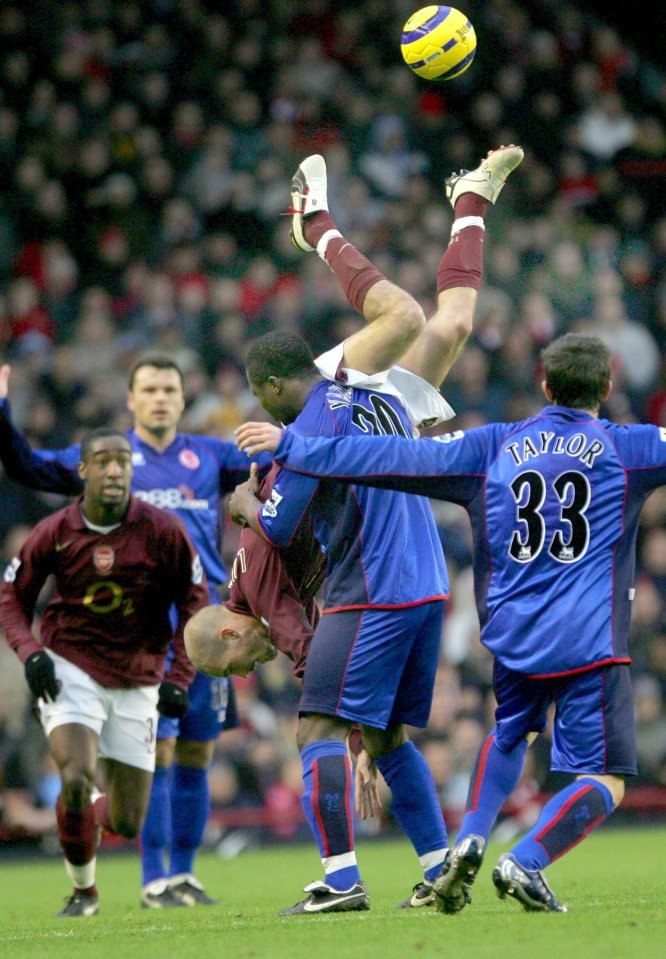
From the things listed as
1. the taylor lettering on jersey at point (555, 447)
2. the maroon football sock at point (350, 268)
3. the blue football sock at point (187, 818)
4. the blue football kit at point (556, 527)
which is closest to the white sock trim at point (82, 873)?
the blue football sock at point (187, 818)

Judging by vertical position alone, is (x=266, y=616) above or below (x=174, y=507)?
below

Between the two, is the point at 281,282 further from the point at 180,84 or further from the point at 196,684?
the point at 196,684

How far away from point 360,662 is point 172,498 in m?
2.74

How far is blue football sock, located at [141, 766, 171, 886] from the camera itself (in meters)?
7.82

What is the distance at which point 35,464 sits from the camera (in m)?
8.00

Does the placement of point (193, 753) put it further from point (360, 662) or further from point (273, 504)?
point (273, 504)

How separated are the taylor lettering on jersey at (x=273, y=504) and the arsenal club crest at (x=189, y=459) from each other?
8.38ft

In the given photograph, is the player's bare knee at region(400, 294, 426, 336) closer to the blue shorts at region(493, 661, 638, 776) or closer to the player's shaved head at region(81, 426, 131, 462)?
the blue shorts at region(493, 661, 638, 776)

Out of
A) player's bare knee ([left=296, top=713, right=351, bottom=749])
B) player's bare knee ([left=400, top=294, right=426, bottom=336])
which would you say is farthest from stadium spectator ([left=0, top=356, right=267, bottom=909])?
player's bare knee ([left=400, top=294, right=426, bottom=336])

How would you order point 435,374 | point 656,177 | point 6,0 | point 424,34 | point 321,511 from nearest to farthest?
point 321,511
point 435,374
point 424,34
point 6,0
point 656,177

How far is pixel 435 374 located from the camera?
6445mm

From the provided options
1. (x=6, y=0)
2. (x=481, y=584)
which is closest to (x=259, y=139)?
(x=6, y=0)

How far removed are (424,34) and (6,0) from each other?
377 inches

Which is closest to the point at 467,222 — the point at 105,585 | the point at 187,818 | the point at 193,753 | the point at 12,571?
the point at 105,585
